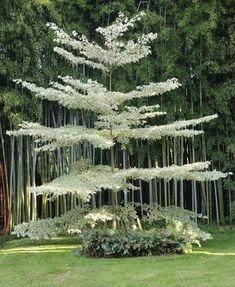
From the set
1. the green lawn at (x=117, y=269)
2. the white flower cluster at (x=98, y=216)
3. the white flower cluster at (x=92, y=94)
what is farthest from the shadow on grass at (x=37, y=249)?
the white flower cluster at (x=92, y=94)

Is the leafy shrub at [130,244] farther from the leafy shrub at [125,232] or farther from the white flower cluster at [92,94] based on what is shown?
the white flower cluster at [92,94]

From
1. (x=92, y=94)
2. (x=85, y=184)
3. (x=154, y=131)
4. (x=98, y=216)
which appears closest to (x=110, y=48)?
(x=92, y=94)

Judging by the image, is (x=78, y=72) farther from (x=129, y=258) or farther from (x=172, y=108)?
(x=129, y=258)

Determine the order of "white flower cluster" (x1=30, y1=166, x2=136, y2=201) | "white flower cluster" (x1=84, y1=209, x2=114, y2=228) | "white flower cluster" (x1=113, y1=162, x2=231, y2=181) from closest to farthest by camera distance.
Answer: "white flower cluster" (x1=30, y1=166, x2=136, y2=201)
"white flower cluster" (x1=113, y1=162, x2=231, y2=181)
"white flower cluster" (x1=84, y1=209, x2=114, y2=228)

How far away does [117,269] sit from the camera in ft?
18.8

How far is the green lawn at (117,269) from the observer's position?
5121mm

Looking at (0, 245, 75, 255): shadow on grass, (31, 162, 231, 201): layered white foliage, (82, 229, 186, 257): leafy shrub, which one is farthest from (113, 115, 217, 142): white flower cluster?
(0, 245, 75, 255): shadow on grass

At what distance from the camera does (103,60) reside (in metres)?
7.18

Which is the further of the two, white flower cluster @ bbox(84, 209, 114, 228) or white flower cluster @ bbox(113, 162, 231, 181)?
white flower cluster @ bbox(84, 209, 114, 228)

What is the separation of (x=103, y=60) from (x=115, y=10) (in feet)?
8.91

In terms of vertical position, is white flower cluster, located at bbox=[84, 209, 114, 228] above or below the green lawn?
above

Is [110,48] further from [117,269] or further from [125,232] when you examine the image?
[117,269]

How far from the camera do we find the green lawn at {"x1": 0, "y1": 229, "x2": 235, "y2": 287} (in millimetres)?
5121

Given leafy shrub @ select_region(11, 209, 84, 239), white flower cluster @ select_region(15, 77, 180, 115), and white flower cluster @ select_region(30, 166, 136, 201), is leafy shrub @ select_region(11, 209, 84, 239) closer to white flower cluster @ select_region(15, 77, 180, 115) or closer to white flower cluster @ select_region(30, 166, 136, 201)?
white flower cluster @ select_region(30, 166, 136, 201)
